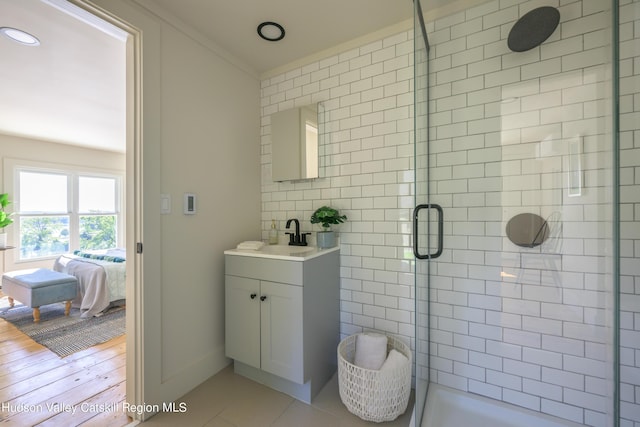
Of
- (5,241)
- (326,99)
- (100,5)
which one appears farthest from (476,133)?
(5,241)

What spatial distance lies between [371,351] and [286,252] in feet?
2.82

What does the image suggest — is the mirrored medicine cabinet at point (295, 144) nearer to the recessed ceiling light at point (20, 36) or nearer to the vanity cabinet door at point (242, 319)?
the vanity cabinet door at point (242, 319)

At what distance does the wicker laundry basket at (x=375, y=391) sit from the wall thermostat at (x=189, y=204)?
137 centimetres

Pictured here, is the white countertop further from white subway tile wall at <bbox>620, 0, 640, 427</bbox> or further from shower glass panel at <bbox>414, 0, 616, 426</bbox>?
white subway tile wall at <bbox>620, 0, 640, 427</bbox>

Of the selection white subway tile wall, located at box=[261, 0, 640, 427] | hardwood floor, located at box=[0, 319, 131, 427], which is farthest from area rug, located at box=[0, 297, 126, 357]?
white subway tile wall, located at box=[261, 0, 640, 427]

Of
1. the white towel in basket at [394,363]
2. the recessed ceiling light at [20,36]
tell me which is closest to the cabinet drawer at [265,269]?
the white towel in basket at [394,363]

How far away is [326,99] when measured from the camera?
210 centimetres

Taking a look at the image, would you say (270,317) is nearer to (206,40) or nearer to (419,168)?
(419,168)

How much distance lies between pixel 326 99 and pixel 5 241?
586 centimetres

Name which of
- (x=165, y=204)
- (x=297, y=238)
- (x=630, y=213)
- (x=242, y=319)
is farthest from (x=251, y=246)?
(x=630, y=213)

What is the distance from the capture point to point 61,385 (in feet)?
6.08

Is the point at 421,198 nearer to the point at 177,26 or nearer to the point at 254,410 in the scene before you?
the point at 254,410

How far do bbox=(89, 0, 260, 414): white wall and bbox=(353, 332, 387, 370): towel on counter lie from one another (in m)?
1.07

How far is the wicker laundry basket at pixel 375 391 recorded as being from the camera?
1497 mm
